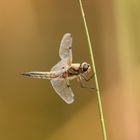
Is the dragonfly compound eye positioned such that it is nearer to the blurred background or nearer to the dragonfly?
the dragonfly

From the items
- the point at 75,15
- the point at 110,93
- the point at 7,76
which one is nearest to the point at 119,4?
the point at 75,15

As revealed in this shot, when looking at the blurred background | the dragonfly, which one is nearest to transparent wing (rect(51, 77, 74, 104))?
the dragonfly

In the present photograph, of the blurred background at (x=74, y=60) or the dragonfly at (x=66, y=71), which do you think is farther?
the blurred background at (x=74, y=60)

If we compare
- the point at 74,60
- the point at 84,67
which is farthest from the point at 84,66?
the point at 74,60

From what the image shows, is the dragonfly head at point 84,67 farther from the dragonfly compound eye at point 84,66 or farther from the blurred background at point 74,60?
the blurred background at point 74,60

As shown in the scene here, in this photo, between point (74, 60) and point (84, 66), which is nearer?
point (84, 66)

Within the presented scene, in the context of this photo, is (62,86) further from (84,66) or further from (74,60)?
(74,60)

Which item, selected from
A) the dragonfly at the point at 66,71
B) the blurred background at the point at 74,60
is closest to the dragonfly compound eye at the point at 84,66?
the dragonfly at the point at 66,71

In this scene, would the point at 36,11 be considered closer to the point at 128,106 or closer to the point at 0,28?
the point at 0,28
